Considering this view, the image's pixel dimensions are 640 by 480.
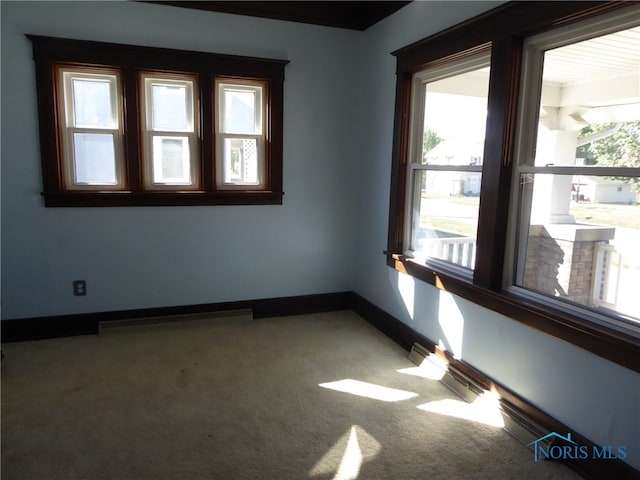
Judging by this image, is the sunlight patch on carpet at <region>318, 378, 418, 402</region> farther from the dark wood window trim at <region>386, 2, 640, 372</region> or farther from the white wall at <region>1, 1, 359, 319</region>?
the white wall at <region>1, 1, 359, 319</region>

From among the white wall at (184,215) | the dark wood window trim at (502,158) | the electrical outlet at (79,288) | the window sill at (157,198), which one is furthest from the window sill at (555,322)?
the electrical outlet at (79,288)

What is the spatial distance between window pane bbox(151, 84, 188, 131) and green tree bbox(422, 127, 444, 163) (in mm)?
1910

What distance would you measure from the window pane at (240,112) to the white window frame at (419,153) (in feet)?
4.41

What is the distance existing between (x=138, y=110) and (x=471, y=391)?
10.2 feet

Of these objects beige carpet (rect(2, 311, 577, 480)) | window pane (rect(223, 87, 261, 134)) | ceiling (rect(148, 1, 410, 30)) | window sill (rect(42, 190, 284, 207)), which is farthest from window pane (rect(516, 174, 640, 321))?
window pane (rect(223, 87, 261, 134))

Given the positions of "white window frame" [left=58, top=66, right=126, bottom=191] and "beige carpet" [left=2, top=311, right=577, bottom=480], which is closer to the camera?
"beige carpet" [left=2, top=311, right=577, bottom=480]

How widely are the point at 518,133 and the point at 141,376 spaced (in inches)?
107

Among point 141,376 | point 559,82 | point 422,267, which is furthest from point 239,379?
point 559,82

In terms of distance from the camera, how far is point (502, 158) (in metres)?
2.43

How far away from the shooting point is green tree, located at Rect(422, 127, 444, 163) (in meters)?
3.14

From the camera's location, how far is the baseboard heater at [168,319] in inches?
140

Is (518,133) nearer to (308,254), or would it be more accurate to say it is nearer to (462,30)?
(462,30)

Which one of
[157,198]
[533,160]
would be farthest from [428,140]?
[157,198]

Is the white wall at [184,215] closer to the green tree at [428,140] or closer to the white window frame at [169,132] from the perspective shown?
the white window frame at [169,132]
